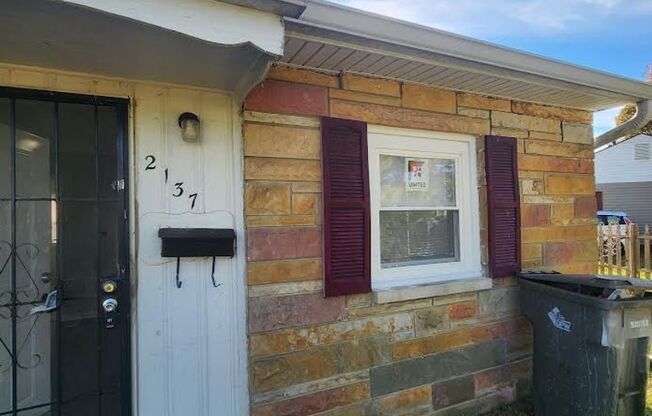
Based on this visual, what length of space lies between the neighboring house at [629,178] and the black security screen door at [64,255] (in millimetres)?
19791

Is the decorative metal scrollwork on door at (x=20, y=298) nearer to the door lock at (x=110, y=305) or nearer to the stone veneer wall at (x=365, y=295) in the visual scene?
the door lock at (x=110, y=305)

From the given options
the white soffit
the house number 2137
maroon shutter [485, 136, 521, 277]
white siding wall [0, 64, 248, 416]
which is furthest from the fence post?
the white soffit

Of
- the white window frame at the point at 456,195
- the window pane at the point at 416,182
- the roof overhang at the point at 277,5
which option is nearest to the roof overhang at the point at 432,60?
the roof overhang at the point at 277,5

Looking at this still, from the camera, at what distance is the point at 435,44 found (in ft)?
8.29

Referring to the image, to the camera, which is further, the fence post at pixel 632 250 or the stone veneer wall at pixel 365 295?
the fence post at pixel 632 250

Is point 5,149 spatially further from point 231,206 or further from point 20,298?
point 231,206

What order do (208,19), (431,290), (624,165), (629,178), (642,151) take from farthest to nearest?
1. (624,165)
2. (629,178)
3. (642,151)
4. (431,290)
5. (208,19)

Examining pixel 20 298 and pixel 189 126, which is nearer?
pixel 20 298

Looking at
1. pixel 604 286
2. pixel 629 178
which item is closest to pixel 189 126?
pixel 604 286

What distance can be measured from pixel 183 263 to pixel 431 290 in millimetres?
1812

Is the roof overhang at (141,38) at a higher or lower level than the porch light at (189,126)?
higher

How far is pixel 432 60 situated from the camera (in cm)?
268

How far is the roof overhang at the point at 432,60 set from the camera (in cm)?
226

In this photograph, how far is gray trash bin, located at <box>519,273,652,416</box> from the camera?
259 cm
